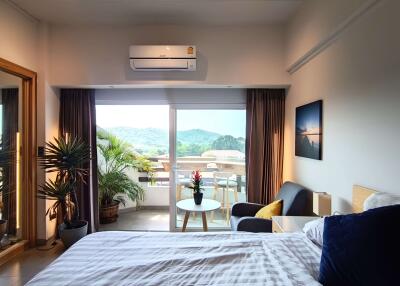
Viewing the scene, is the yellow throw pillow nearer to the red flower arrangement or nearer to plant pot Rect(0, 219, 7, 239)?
the red flower arrangement

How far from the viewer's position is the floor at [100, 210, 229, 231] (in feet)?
13.2

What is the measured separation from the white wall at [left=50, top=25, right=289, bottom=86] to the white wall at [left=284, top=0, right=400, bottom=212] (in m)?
0.66

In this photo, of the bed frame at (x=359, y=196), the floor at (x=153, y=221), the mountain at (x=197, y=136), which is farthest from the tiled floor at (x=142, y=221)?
the bed frame at (x=359, y=196)

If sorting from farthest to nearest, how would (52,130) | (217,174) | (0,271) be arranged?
1. (217,174)
2. (52,130)
3. (0,271)

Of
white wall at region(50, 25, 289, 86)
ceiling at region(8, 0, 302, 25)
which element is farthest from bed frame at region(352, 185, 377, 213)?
ceiling at region(8, 0, 302, 25)

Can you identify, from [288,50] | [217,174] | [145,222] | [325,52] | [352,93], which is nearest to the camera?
[352,93]

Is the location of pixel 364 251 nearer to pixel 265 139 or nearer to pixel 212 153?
pixel 265 139

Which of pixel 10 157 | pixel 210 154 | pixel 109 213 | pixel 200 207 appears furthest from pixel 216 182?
pixel 10 157

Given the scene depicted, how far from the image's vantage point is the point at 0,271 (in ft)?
9.16

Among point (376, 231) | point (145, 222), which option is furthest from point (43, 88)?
point (376, 231)

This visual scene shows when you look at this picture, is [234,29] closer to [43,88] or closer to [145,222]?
[43,88]

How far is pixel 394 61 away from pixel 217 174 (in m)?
2.72

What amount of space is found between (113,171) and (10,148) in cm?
158

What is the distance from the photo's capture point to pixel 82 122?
3.79 m
